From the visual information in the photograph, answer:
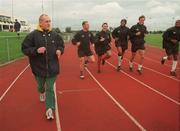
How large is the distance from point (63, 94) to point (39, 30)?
307 centimetres

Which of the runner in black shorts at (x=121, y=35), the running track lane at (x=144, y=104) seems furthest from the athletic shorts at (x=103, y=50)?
the running track lane at (x=144, y=104)

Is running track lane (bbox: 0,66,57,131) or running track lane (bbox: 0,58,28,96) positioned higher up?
running track lane (bbox: 0,66,57,131)

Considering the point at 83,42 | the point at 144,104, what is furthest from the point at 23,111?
the point at 83,42

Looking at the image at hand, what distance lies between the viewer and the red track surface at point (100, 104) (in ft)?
22.7

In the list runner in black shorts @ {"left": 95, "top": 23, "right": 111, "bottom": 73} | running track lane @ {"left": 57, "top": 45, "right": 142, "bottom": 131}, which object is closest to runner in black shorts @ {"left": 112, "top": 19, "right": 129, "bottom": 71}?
runner in black shorts @ {"left": 95, "top": 23, "right": 111, "bottom": 73}

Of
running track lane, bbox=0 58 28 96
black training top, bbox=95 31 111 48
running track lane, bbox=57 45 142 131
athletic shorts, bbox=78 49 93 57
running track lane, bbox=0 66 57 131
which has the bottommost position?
running track lane, bbox=0 58 28 96

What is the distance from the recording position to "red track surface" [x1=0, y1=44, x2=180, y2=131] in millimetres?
6910

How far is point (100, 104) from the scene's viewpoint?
28.1 feet

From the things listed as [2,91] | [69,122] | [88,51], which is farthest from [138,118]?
[88,51]

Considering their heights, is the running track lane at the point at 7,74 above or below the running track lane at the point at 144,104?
below

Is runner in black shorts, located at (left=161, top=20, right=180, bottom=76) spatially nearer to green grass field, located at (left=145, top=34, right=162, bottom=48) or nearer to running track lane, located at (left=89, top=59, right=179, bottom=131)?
running track lane, located at (left=89, top=59, right=179, bottom=131)

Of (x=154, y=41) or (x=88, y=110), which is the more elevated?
(x=88, y=110)

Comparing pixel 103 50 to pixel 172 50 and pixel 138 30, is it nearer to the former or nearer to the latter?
pixel 138 30

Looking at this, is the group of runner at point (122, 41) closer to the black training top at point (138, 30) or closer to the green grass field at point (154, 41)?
the black training top at point (138, 30)
